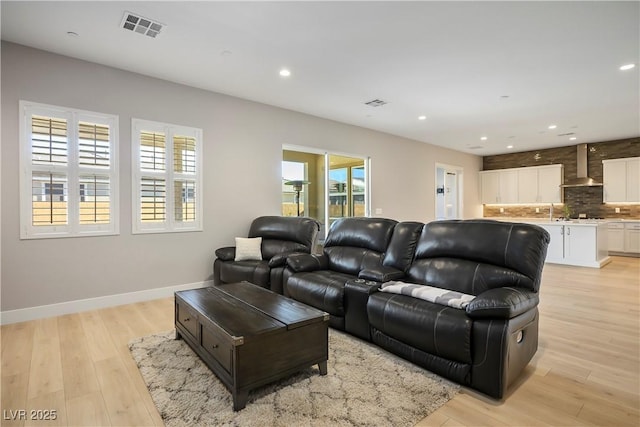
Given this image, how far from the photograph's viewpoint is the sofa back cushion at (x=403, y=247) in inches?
126

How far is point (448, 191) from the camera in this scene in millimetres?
9516

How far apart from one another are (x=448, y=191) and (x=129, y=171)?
8.26 metres

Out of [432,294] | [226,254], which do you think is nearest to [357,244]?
[432,294]

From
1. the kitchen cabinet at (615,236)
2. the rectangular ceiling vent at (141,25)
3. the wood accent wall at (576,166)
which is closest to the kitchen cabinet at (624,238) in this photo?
the kitchen cabinet at (615,236)

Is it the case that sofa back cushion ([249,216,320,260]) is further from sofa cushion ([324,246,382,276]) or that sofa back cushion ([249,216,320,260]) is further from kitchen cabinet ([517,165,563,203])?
kitchen cabinet ([517,165,563,203])

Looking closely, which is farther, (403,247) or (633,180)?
(633,180)

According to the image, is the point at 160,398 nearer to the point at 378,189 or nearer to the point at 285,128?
Result: the point at 285,128

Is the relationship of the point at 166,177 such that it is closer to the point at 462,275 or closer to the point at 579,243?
the point at 462,275

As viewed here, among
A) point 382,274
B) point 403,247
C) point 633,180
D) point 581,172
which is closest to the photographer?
point 382,274

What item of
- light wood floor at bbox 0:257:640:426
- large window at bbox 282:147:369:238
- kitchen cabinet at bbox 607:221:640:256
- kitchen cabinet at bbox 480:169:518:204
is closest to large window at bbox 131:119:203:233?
light wood floor at bbox 0:257:640:426

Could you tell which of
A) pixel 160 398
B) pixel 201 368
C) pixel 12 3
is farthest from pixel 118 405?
pixel 12 3

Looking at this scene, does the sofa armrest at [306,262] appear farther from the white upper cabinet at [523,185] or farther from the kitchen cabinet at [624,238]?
the white upper cabinet at [523,185]

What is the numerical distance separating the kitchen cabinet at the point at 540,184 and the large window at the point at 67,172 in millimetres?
10183

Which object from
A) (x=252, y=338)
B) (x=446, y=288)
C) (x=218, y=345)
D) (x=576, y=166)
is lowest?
(x=218, y=345)
